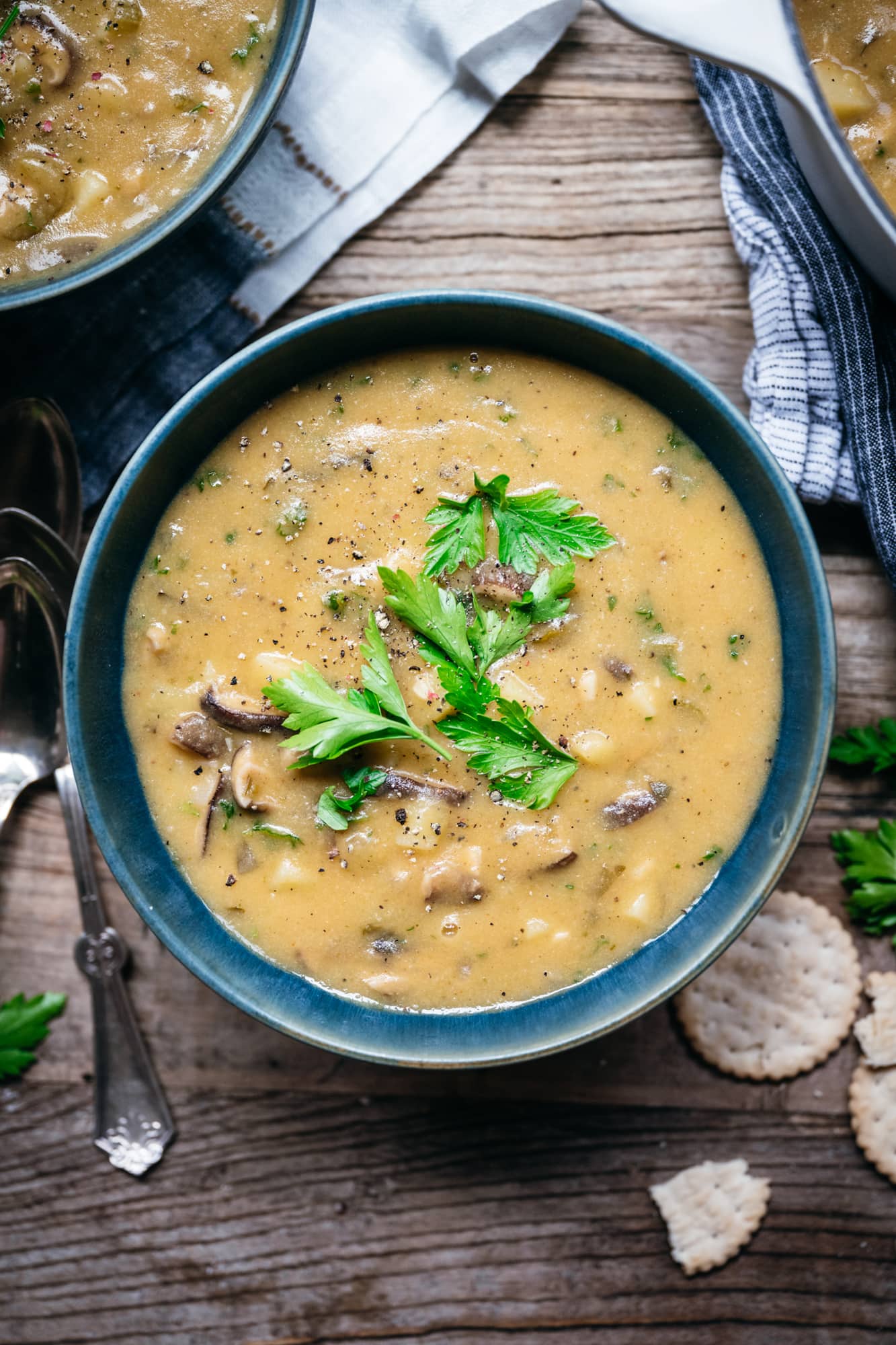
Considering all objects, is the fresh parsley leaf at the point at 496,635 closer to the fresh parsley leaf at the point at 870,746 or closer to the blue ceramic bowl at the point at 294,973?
the blue ceramic bowl at the point at 294,973

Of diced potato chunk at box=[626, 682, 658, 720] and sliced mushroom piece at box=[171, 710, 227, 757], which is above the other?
sliced mushroom piece at box=[171, 710, 227, 757]

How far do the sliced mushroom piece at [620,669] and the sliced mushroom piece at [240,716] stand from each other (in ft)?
2.51

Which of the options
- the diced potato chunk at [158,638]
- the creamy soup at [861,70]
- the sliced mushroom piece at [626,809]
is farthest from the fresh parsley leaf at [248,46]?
the sliced mushroom piece at [626,809]

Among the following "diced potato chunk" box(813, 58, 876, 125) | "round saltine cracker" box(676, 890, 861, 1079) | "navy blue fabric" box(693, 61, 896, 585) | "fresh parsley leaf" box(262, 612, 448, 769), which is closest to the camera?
"fresh parsley leaf" box(262, 612, 448, 769)

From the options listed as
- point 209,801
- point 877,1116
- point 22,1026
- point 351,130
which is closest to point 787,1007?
point 877,1116

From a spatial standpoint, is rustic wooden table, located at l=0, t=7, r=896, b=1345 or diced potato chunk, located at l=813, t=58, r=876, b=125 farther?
rustic wooden table, located at l=0, t=7, r=896, b=1345

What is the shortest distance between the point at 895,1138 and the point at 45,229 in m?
3.28

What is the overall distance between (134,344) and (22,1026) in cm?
193

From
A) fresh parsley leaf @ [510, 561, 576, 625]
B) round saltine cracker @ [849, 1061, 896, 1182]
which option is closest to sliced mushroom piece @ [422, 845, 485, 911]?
fresh parsley leaf @ [510, 561, 576, 625]

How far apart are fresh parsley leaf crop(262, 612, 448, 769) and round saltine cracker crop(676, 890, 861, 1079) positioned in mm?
1138

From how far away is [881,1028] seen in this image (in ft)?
9.91

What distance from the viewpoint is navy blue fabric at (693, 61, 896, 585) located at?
9.58ft

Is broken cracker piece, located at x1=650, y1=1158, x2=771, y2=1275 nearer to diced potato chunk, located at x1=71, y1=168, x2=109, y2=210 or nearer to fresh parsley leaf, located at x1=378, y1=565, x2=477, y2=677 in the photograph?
fresh parsley leaf, located at x1=378, y1=565, x2=477, y2=677

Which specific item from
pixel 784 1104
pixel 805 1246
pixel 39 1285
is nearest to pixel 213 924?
pixel 39 1285
